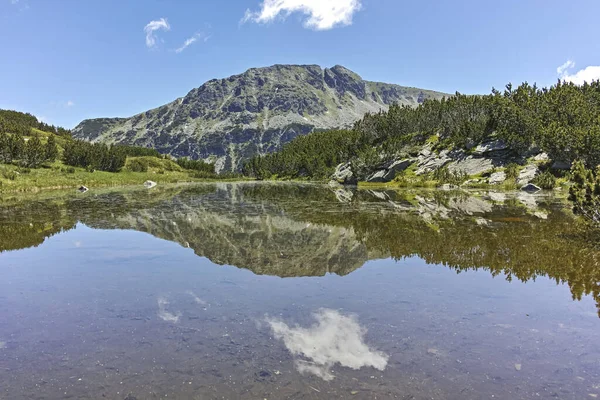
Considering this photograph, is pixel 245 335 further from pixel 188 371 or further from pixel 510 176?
pixel 510 176

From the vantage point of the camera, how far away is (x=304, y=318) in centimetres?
1265

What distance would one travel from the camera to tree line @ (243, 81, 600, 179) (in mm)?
90312

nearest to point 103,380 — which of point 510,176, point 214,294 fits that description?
point 214,294

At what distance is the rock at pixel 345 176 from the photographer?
15325 centimetres

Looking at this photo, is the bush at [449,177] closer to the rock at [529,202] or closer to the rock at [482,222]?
the rock at [529,202]

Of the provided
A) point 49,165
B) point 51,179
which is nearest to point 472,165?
point 51,179

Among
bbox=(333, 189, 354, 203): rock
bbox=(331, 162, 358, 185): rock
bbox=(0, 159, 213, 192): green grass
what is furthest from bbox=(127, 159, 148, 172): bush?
bbox=(333, 189, 354, 203): rock

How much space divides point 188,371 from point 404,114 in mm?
185285

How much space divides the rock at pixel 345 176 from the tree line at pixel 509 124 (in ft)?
21.5

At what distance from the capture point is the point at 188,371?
29.8 ft

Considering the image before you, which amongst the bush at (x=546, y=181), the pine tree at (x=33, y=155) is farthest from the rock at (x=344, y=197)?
the pine tree at (x=33, y=155)

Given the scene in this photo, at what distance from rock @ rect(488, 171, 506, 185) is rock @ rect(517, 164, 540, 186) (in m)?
4.14

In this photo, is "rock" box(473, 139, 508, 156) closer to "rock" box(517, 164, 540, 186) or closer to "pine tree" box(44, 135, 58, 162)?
"rock" box(517, 164, 540, 186)

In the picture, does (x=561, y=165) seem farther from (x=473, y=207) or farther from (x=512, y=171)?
(x=473, y=207)
